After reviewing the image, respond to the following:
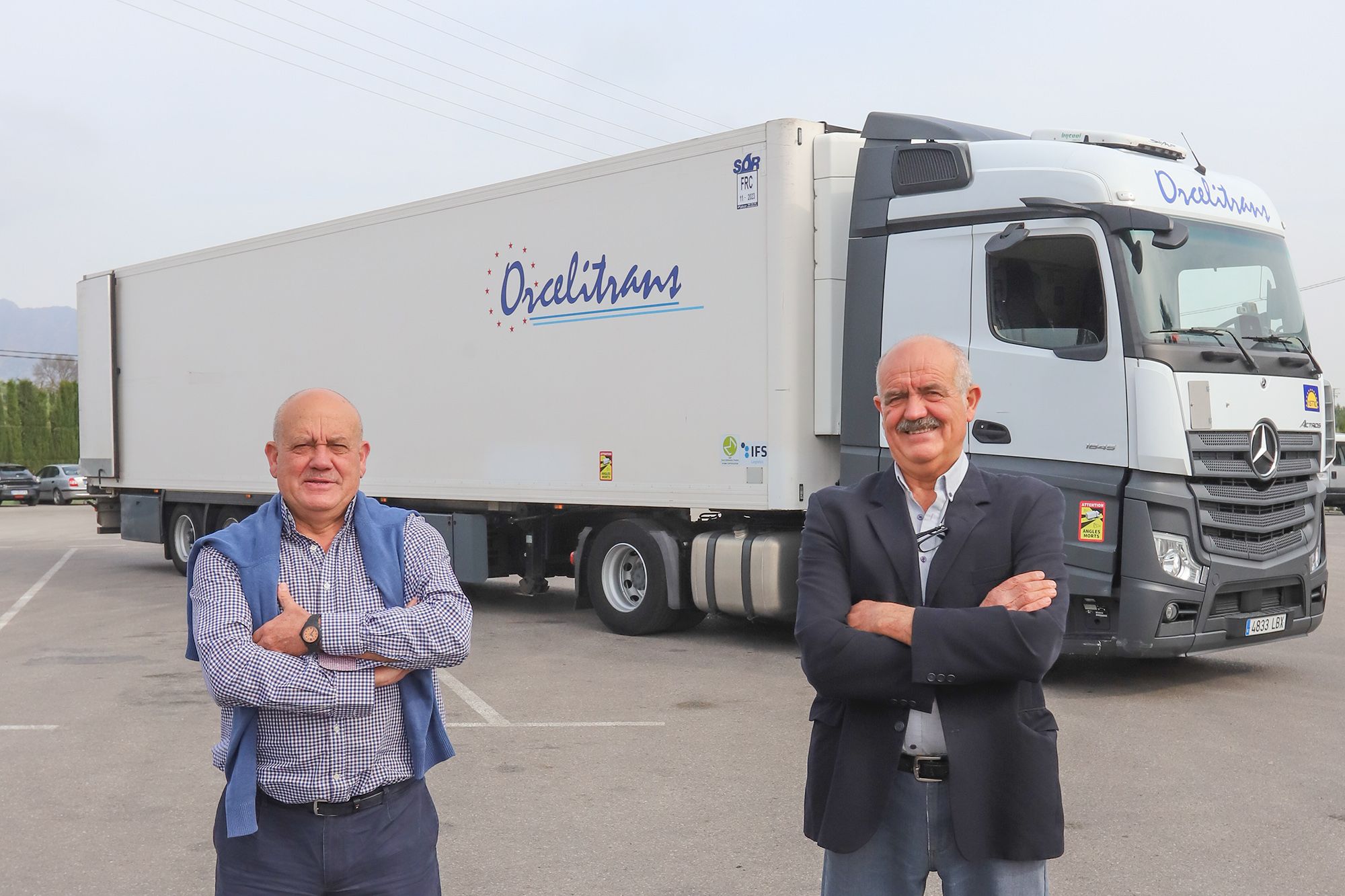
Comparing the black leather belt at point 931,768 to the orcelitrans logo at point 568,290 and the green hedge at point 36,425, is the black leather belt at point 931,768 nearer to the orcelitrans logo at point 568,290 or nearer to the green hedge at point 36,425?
the orcelitrans logo at point 568,290

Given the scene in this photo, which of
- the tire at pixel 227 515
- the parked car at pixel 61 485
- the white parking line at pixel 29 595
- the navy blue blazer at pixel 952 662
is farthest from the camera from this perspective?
the parked car at pixel 61 485

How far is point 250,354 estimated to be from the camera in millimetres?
14984

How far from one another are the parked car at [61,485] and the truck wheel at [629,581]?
3932 centimetres

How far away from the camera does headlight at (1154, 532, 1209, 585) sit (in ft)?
26.2

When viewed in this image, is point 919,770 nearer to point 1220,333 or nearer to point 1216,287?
point 1220,333

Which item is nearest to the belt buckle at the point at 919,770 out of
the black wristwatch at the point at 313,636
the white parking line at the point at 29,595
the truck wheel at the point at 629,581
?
the black wristwatch at the point at 313,636

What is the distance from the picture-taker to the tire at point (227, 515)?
15.6 meters

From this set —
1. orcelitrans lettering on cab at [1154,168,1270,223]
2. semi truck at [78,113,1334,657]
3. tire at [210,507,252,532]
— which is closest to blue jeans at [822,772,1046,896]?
semi truck at [78,113,1334,657]

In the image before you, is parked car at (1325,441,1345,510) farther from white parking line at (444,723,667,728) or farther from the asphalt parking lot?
white parking line at (444,723,667,728)

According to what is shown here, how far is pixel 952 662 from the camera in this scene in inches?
101

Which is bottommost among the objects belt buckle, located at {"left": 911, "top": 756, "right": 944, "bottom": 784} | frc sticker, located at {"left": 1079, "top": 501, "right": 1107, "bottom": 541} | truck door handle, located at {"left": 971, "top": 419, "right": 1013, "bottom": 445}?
belt buckle, located at {"left": 911, "top": 756, "right": 944, "bottom": 784}

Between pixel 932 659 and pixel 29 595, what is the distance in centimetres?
1495

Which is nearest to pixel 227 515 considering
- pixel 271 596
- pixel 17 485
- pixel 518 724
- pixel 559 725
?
pixel 518 724

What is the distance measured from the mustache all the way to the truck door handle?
591 centimetres
